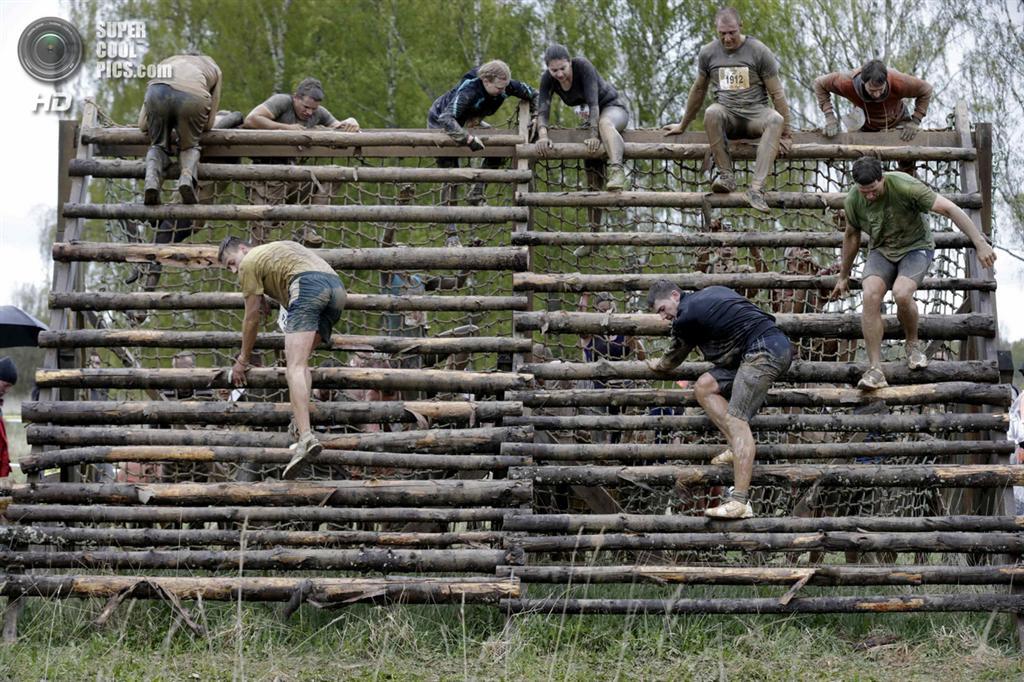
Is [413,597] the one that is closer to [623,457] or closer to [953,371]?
[623,457]

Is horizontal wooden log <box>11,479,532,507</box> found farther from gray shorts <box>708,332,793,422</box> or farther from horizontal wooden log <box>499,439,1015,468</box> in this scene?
gray shorts <box>708,332,793,422</box>

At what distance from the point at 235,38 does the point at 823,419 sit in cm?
1574

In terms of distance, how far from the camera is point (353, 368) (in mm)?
9141

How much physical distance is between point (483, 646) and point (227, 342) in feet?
11.8

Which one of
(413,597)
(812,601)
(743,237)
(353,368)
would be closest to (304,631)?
(413,597)

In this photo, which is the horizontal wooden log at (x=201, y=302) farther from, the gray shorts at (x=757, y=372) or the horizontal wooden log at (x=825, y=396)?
the gray shorts at (x=757, y=372)

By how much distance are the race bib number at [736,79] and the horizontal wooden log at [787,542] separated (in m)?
4.53

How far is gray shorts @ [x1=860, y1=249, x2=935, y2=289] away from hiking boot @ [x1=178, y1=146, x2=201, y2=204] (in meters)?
5.90

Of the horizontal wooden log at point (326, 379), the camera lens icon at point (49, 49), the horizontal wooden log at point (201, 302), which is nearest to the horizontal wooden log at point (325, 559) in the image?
the horizontal wooden log at point (326, 379)

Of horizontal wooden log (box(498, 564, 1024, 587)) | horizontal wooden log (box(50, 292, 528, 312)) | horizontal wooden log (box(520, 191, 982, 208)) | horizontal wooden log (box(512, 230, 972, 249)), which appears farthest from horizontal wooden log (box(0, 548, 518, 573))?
horizontal wooden log (box(520, 191, 982, 208))

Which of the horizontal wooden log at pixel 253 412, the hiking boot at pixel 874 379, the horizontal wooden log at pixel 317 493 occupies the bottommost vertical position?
the horizontal wooden log at pixel 317 493

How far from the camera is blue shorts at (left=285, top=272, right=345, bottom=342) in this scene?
8602mm

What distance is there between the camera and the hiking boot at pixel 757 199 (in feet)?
33.3

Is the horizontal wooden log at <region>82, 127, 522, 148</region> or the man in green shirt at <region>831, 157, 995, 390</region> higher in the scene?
the horizontal wooden log at <region>82, 127, 522, 148</region>
